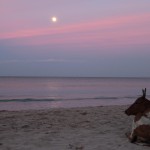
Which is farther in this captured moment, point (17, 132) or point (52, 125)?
point (52, 125)

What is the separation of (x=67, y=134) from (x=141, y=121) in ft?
7.11

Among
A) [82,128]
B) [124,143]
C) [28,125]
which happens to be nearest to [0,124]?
[28,125]

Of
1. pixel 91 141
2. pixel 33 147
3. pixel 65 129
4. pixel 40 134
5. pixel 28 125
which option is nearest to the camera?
pixel 33 147

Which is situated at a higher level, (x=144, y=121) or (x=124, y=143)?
(x=144, y=121)

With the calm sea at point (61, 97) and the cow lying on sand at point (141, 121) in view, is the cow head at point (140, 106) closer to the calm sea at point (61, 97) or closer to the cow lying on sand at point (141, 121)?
the cow lying on sand at point (141, 121)

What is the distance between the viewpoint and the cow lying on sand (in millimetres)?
8305

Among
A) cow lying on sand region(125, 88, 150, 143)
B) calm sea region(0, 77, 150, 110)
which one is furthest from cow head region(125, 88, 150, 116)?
calm sea region(0, 77, 150, 110)

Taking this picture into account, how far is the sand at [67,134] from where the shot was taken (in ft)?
27.0

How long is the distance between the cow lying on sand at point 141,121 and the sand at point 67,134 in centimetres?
24

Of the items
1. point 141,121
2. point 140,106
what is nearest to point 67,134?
point 140,106

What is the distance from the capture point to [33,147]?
813 cm

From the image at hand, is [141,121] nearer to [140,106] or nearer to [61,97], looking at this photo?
[140,106]

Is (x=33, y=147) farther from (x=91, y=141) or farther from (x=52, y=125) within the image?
(x=52, y=125)

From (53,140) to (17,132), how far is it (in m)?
1.55
